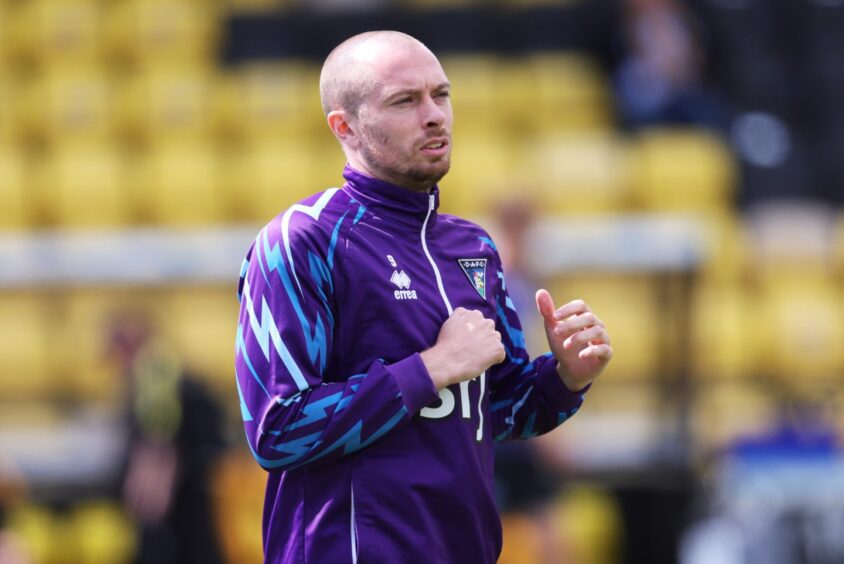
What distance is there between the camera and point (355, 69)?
286 cm

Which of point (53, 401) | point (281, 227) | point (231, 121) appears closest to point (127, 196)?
point (231, 121)

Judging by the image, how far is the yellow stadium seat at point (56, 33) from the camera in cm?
1096

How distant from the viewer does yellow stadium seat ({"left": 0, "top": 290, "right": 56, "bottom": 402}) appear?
769cm

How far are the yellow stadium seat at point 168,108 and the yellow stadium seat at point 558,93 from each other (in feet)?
6.77

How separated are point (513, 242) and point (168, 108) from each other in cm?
484

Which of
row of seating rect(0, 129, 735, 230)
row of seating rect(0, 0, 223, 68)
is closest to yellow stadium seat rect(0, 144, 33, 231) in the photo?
row of seating rect(0, 129, 735, 230)

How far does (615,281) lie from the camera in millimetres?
7664

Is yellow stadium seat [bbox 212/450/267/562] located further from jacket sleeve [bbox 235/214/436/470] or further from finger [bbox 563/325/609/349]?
jacket sleeve [bbox 235/214/436/470]

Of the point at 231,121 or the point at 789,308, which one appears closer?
the point at 789,308

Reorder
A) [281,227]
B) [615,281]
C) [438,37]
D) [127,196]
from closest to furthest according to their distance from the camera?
[281,227] < [615,281] < [127,196] < [438,37]

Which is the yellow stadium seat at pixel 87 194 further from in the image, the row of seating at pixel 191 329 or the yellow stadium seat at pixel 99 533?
the yellow stadium seat at pixel 99 533

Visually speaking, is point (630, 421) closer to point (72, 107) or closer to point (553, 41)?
point (553, 41)

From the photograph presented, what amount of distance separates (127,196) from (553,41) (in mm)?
3200

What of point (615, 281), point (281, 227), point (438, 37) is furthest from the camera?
point (438, 37)
